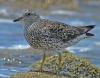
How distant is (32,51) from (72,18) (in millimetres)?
7760

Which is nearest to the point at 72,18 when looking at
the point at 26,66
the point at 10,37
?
the point at 10,37

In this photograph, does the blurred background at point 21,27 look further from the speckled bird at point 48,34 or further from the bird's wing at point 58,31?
the bird's wing at point 58,31

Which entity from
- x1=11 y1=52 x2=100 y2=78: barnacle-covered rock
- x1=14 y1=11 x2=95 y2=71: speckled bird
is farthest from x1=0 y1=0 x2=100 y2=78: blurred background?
x1=14 y1=11 x2=95 y2=71: speckled bird

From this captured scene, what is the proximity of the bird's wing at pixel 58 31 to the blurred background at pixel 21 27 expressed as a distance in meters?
1.41

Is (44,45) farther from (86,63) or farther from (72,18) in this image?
(72,18)

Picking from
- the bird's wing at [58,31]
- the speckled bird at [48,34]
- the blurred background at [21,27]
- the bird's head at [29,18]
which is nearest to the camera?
the speckled bird at [48,34]

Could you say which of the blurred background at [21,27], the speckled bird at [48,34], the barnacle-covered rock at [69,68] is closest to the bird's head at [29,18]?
the speckled bird at [48,34]

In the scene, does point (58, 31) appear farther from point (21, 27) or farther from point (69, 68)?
point (21, 27)

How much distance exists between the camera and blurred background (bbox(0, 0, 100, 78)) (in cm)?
1561

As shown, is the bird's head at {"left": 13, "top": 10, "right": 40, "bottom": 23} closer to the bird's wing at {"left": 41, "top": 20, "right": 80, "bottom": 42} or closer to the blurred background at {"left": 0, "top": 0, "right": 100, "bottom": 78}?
the bird's wing at {"left": 41, "top": 20, "right": 80, "bottom": 42}

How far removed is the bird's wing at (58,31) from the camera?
499 inches

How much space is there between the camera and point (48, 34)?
497 inches

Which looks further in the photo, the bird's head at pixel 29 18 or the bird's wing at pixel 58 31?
the bird's head at pixel 29 18

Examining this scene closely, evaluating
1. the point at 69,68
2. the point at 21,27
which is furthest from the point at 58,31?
the point at 21,27
